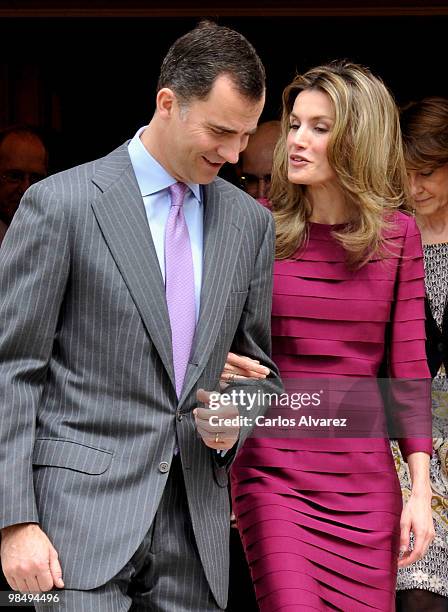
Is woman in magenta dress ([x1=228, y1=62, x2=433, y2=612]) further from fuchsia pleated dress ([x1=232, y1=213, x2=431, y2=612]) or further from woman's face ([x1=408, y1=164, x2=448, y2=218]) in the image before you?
woman's face ([x1=408, y1=164, x2=448, y2=218])

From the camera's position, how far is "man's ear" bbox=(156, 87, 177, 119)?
270 centimetres

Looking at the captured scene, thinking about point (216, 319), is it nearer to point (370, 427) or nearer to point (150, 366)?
point (150, 366)

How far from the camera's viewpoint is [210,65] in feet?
8.75

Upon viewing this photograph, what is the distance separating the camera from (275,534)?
3.13 meters

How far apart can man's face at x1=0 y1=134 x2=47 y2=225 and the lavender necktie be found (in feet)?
6.96

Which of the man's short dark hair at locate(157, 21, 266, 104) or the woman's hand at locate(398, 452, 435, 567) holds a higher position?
the man's short dark hair at locate(157, 21, 266, 104)

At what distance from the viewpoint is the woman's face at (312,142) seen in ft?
11.1

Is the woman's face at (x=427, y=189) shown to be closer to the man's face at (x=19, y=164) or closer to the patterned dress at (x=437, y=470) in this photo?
the patterned dress at (x=437, y=470)

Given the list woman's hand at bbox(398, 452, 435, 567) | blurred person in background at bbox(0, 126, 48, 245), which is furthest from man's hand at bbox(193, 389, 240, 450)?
blurred person in background at bbox(0, 126, 48, 245)

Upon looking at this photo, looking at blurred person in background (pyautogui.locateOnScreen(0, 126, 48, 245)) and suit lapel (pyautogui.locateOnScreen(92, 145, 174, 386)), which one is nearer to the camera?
suit lapel (pyautogui.locateOnScreen(92, 145, 174, 386))

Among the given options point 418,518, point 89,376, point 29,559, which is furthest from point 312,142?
point 29,559

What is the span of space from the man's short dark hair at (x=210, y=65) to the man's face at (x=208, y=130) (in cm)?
2

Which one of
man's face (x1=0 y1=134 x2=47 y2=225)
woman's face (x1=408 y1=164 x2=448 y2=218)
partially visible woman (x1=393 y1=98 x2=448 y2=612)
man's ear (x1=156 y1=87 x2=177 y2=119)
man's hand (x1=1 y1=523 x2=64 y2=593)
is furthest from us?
man's face (x1=0 y1=134 x2=47 y2=225)

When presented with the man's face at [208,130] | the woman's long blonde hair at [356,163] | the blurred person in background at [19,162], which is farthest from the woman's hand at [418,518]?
the blurred person in background at [19,162]
